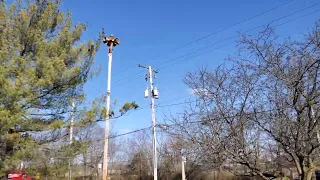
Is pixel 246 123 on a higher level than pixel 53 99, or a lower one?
lower

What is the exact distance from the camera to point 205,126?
659cm

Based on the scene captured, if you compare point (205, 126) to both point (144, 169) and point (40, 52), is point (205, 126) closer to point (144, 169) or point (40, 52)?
point (40, 52)

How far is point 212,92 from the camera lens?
22.3 ft

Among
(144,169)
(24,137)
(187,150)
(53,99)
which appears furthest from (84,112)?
(144,169)

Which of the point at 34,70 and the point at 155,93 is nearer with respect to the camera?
the point at 34,70

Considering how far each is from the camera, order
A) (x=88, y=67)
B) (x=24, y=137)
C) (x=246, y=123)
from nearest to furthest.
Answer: (x=246, y=123) < (x=24, y=137) < (x=88, y=67)

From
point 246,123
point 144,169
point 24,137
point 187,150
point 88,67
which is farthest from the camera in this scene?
point 144,169

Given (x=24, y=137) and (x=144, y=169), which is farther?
(x=144, y=169)

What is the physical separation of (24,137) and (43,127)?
683 mm

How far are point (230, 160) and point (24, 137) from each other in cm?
803

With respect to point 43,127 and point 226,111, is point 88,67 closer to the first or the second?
point 43,127

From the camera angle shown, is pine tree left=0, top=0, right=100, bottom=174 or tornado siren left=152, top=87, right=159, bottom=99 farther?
tornado siren left=152, top=87, right=159, bottom=99

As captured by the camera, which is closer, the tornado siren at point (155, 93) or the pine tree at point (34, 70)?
the pine tree at point (34, 70)

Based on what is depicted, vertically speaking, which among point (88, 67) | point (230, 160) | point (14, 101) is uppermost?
point (88, 67)
